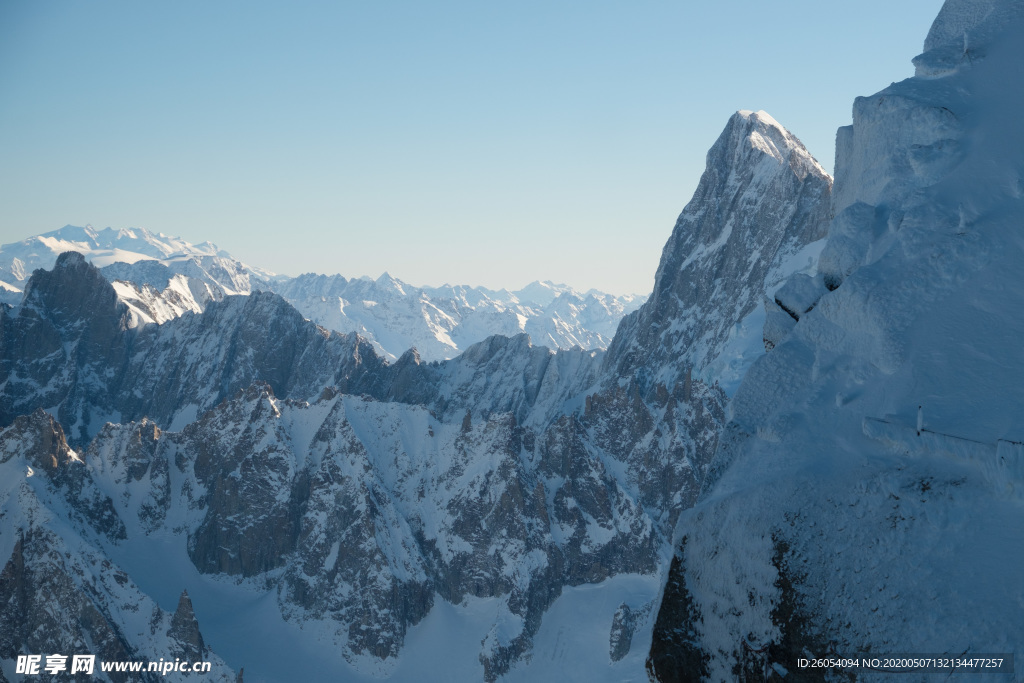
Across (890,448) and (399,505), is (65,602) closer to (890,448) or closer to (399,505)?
(399,505)

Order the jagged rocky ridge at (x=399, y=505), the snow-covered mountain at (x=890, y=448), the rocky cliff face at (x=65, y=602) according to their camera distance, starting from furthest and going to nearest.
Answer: the jagged rocky ridge at (x=399, y=505), the rocky cliff face at (x=65, y=602), the snow-covered mountain at (x=890, y=448)

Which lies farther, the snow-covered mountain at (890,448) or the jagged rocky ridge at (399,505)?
the jagged rocky ridge at (399,505)

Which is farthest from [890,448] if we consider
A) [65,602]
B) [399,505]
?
[399,505]

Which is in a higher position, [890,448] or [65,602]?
[890,448]

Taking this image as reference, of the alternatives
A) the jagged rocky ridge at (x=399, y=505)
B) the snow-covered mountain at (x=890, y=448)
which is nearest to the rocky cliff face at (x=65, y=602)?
the jagged rocky ridge at (x=399, y=505)

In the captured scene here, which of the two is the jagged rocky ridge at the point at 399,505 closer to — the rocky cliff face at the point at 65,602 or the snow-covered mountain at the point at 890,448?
the rocky cliff face at the point at 65,602

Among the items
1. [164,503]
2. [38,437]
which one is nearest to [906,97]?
[38,437]

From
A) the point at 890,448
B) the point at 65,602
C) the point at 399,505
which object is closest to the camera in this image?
the point at 890,448

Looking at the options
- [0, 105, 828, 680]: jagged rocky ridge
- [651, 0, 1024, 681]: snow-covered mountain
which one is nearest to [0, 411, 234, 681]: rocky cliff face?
[0, 105, 828, 680]: jagged rocky ridge

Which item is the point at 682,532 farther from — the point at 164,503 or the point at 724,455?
the point at 164,503
